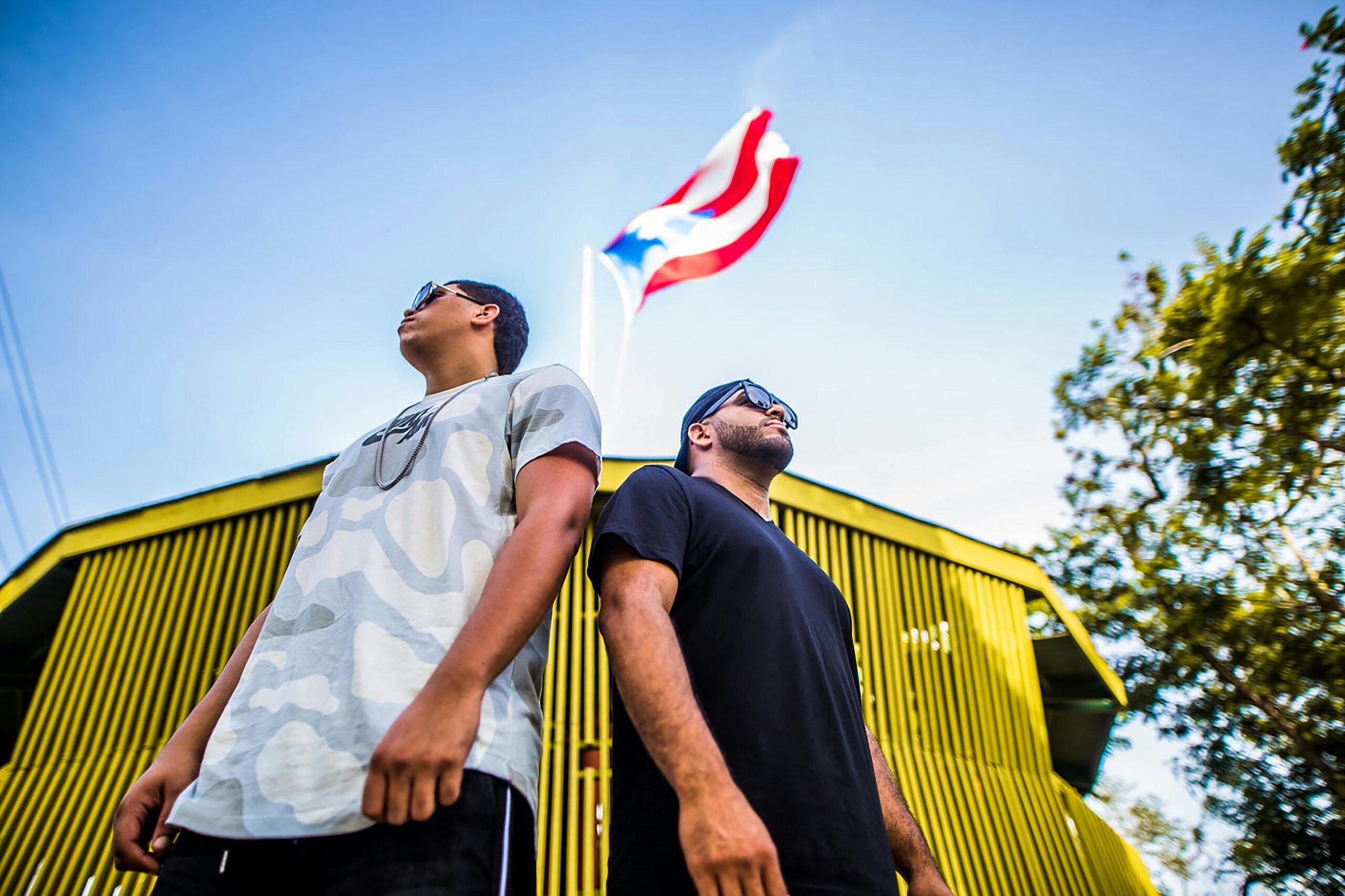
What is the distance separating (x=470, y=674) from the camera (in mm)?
1518

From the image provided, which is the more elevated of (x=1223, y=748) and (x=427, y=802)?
(x=1223, y=748)

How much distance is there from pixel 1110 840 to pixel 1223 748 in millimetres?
10498

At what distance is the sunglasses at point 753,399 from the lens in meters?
A: 3.16

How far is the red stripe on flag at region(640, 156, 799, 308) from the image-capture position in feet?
32.3

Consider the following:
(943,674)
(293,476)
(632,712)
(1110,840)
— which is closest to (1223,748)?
(1110,840)

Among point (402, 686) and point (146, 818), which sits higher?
point (402, 686)

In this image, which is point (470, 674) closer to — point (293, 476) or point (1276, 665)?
point (293, 476)

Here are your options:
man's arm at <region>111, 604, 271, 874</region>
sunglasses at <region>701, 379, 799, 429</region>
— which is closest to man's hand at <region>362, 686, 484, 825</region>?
man's arm at <region>111, 604, 271, 874</region>

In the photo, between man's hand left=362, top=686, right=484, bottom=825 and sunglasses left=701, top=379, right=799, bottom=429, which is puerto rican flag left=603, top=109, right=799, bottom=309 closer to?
sunglasses left=701, top=379, right=799, bottom=429

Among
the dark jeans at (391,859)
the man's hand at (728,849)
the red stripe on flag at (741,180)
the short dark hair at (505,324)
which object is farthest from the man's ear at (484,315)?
the red stripe on flag at (741,180)

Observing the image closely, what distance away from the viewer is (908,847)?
2.41 meters

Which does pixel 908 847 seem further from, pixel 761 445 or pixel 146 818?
pixel 146 818

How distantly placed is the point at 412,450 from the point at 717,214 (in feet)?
28.1

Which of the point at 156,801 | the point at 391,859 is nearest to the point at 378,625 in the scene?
the point at 391,859
